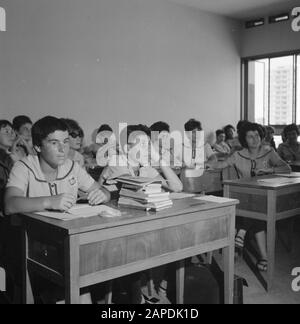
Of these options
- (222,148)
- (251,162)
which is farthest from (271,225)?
(222,148)

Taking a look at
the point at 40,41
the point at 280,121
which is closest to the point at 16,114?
the point at 40,41

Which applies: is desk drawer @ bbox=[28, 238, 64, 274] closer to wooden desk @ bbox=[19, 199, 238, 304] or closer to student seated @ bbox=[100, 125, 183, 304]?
wooden desk @ bbox=[19, 199, 238, 304]

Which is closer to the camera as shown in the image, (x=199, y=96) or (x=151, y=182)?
(x=151, y=182)

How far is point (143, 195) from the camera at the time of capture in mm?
1825

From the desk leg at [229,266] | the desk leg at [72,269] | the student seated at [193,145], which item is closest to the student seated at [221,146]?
the student seated at [193,145]

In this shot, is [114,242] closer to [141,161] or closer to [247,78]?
[141,161]

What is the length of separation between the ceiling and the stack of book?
5.88 m

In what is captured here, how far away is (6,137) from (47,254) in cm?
253

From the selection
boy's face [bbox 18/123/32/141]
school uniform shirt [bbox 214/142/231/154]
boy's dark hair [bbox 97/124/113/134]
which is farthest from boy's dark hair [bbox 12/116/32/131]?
school uniform shirt [bbox 214/142/231/154]

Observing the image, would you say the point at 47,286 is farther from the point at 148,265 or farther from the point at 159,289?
the point at 159,289

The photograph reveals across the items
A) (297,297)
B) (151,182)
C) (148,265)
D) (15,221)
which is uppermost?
(151,182)

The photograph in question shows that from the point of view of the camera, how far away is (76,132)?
3.93m

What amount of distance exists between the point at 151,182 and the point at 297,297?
134cm
